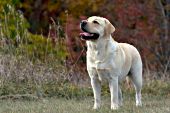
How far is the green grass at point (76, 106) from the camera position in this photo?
37.8 ft

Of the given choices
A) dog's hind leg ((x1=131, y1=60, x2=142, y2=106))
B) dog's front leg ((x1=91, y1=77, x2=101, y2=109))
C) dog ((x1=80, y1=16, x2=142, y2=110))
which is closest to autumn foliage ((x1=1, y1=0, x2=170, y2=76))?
dog's hind leg ((x1=131, y1=60, x2=142, y2=106))

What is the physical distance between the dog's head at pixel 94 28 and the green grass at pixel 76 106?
1.16 m

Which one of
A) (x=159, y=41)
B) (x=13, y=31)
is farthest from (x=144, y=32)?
(x=13, y=31)

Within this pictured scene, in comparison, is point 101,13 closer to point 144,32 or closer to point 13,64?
point 144,32

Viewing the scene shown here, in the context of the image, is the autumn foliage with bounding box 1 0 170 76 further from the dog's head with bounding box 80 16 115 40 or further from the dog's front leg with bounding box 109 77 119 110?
the dog's head with bounding box 80 16 115 40

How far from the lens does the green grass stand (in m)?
11.5

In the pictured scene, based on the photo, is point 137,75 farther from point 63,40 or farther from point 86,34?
point 63,40

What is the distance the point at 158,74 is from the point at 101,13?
7.27 metres

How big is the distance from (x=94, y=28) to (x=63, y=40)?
5048 mm

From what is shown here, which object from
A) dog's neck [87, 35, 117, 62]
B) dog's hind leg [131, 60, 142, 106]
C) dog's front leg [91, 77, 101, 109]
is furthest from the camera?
dog's hind leg [131, 60, 142, 106]

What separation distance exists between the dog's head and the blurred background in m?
3.00

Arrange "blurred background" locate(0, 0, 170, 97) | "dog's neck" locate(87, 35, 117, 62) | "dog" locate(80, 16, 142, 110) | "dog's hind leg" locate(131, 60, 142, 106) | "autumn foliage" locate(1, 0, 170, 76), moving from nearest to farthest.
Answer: "dog" locate(80, 16, 142, 110) → "dog's neck" locate(87, 35, 117, 62) → "dog's hind leg" locate(131, 60, 142, 106) → "blurred background" locate(0, 0, 170, 97) → "autumn foliage" locate(1, 0, 170, 76)

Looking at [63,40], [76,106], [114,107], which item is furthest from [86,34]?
[63,40]

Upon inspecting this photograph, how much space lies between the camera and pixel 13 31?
18609 mm
